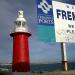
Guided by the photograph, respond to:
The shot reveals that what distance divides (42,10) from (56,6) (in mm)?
1211

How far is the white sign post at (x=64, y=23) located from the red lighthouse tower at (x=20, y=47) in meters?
7.92

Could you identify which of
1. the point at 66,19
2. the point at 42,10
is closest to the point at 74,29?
the point at 66,19

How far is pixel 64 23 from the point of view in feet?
58.7

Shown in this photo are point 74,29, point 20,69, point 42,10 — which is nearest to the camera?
point 42,10

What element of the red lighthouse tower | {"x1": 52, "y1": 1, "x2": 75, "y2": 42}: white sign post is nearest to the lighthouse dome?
the red lighthouse tower

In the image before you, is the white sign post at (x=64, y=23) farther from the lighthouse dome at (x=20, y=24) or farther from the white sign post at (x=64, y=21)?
the lighthouse dome at (x=20, y=24)

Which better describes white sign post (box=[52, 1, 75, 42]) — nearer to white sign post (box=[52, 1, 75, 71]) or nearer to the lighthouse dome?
white sign post (box=[52, 1, 75, 71])

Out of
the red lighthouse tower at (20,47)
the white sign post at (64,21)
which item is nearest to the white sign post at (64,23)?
the white sign post at (64,21)

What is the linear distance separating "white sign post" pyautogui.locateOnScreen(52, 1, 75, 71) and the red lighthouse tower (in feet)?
26.0

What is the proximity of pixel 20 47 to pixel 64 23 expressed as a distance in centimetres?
851

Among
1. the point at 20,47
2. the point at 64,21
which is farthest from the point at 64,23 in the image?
the point at 20,47

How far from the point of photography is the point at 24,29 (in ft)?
87.3

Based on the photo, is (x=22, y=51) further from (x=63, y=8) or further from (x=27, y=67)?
(x=63, y=8)

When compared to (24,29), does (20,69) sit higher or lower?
lower
